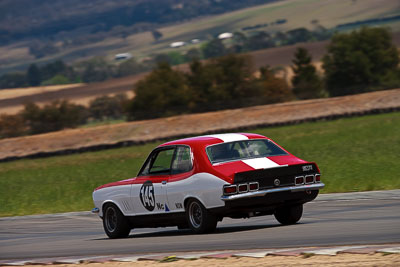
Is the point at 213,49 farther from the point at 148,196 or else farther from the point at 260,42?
the point at 148,196

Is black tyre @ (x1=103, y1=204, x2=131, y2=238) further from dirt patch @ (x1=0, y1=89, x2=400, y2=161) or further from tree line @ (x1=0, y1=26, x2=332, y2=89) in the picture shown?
tree line @ (x1=0, y1=26, x2=332, y2=89)

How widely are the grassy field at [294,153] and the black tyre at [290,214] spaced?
18.1 ft

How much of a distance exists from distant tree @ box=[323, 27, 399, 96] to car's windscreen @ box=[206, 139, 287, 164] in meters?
44.0

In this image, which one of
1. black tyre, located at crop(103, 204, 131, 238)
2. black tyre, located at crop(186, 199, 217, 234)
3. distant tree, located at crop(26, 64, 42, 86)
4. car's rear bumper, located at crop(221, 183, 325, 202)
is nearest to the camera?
car's rear bumper, located at crop(221, 183, 325, 202)

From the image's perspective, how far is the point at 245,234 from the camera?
36.6 feet

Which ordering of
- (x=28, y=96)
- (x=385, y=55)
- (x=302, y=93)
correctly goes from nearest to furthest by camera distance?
1. (x=302, y=93)
2. (x=385, y=55)
3. (x=28, y=96)

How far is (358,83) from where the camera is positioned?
5662cm

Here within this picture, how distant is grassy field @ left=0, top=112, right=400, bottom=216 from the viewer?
2055 cm

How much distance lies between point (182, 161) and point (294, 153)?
18.9m

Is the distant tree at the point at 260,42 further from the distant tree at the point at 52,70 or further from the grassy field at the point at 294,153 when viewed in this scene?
the grassy field at the point at 294,153

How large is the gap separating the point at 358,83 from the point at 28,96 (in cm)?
6132

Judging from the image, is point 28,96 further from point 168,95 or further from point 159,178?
point 159,178

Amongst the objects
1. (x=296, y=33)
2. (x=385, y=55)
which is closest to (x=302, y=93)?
(x=385, y=55)

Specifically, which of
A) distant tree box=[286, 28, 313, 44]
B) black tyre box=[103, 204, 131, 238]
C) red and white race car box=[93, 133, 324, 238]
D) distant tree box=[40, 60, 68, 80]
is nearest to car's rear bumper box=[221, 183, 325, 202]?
red and white race car box=[93, 133, 324, 238]
